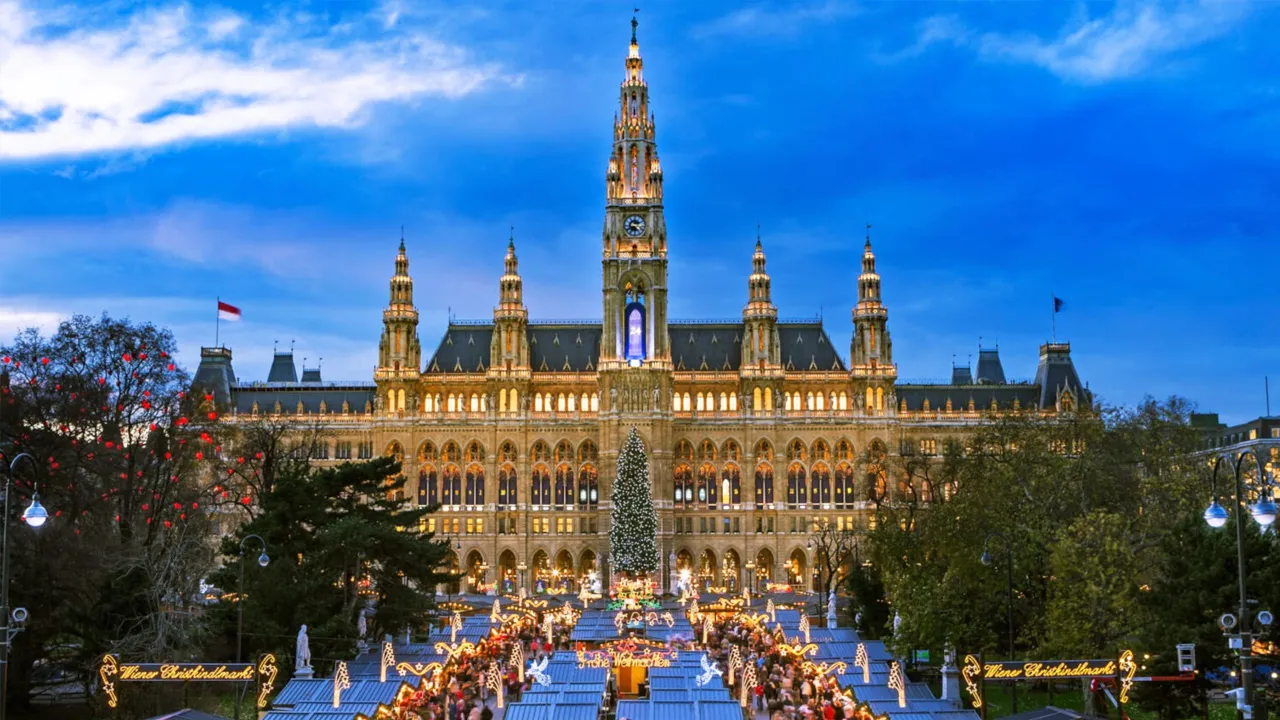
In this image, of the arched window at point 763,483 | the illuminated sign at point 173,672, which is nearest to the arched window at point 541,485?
the arched window at point 763,483

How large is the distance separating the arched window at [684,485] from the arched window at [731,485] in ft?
9.64

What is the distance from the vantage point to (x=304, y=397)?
476 ft

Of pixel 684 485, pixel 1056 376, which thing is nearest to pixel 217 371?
pixel 684 485

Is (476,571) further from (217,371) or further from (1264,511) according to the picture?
(1264,511)

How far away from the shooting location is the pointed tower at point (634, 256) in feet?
440

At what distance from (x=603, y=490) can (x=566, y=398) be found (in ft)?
32.6

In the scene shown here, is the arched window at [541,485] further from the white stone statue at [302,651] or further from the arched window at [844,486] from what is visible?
the white stone statue at [302,651]

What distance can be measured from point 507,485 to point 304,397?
2454 centimetres

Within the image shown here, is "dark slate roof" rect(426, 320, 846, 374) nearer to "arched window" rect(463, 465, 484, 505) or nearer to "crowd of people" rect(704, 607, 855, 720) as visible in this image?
"arched window" rect(463, 465, 484, 505)

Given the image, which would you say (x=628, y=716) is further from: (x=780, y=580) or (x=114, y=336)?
(x=780, y=580)

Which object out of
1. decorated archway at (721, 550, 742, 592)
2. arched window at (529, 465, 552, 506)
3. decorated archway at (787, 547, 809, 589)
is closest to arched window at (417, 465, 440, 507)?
arched window at (529, 465, 552, 506)

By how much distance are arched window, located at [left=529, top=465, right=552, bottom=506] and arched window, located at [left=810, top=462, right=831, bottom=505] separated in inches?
975

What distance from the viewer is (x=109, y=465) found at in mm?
62938

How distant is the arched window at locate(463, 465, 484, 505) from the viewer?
13550 cm
